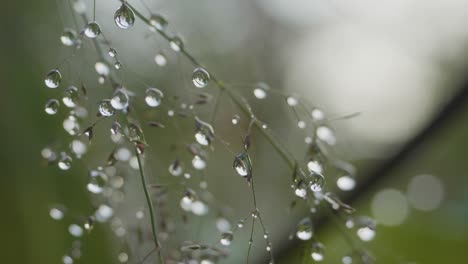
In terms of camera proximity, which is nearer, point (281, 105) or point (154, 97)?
point (154, 97)

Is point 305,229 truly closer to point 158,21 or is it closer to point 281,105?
point 158,21

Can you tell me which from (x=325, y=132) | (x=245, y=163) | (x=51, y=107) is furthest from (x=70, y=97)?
(x=325, y=132)

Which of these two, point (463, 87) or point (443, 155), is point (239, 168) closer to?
point (463, 87)

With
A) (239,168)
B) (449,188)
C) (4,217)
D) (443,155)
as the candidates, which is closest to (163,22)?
(239,168)

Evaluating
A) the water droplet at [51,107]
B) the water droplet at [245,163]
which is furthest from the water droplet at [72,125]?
the water droplet at [245,163]

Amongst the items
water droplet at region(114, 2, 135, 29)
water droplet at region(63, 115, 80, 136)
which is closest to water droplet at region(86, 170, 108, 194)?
water droplet at region(63, 115, 80, 136)

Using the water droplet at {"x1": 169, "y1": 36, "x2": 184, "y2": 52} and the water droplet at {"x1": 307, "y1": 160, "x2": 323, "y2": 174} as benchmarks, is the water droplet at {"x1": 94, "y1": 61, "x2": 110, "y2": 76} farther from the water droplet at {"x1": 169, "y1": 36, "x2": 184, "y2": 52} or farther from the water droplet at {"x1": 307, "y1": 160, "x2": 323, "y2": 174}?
the water droplet at {"x1": 307, "y1": 160, "x2": 323, "y2": 174}
